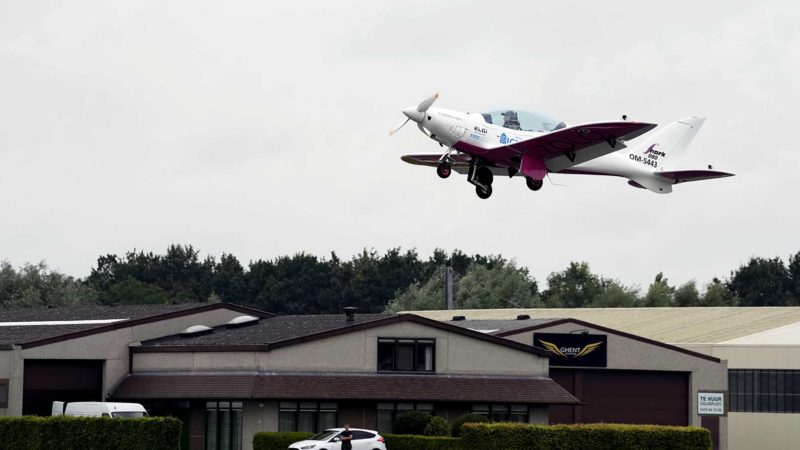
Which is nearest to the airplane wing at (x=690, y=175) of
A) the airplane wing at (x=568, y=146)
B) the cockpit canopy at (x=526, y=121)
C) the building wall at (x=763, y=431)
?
the airplane wing at (x=568, y=146)

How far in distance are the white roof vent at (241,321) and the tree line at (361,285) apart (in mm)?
59779

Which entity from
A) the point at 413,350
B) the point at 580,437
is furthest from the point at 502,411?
the point at 580,437

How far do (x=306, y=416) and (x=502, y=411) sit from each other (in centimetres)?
794

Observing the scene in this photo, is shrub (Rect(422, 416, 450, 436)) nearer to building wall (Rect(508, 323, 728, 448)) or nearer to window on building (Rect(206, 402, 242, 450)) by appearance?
window on building (Rect(206, 402, 242, 450))

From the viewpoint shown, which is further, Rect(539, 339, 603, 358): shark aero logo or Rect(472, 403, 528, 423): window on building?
Rect(539, 339, 603, 358): shark aero logo

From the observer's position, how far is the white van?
52750 millimetres

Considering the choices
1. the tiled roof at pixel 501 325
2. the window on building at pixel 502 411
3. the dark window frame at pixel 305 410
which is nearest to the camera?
the dark window frame at pixel 305 410

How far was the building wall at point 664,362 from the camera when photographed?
69938 millimetres

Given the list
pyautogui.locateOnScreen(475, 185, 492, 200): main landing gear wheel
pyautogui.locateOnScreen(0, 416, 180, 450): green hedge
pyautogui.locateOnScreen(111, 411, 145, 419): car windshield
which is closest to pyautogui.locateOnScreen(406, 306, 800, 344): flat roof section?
pyautogui.locateOnScreen(475, 185, 492, 200): main landing gear wheel

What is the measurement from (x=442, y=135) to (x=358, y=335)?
12.7m

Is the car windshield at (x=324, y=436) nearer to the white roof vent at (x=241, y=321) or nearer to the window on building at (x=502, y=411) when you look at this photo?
the window on building at (x=502, y=411)

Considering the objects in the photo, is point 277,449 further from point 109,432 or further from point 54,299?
point 54,299

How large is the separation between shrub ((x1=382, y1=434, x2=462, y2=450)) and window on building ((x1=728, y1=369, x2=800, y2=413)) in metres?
25.5

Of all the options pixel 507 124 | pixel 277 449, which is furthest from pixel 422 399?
pixel 507 124
